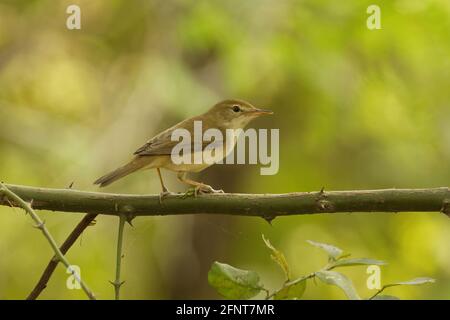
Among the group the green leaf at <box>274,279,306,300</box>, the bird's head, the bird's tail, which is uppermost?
the bird's head

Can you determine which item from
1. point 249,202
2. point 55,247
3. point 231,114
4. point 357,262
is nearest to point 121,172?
point 231,114

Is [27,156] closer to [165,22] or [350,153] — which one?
[165,22]

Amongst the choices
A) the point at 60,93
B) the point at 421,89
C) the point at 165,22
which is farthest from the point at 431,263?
the point at 60,93

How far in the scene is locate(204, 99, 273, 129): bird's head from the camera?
4.88 m

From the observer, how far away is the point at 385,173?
8.44 meters

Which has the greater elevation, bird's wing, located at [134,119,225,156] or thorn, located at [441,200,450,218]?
bird's wing, located at [134,119,225,156]

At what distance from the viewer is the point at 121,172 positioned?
3904 mm

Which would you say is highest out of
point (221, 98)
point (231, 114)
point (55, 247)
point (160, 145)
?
point (221, 98)

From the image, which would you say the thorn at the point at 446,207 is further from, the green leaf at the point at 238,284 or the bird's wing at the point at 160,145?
the bird's wing at the point at 160,145

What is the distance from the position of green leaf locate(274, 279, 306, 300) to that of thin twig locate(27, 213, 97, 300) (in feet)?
2.24

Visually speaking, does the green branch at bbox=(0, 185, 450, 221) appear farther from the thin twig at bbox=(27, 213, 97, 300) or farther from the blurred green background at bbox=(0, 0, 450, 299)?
the blurred green background at bbox=(0, 0, 450, 299)

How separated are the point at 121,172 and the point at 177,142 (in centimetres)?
42

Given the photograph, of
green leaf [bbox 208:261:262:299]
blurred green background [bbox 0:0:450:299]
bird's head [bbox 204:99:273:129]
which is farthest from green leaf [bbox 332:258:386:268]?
blurred green background [bbox 0:0:450:299]

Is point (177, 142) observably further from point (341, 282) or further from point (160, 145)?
point (341, 282)
